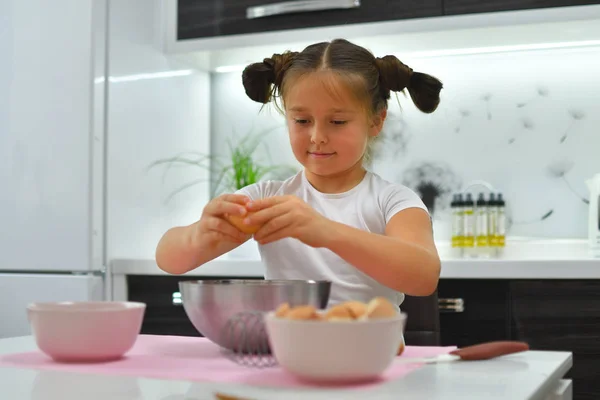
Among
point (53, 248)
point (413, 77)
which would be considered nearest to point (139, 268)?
point (53, 248)

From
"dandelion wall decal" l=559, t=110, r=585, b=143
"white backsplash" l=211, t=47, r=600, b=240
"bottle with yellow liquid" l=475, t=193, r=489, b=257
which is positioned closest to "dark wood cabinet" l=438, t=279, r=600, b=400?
"bottle with yellow liquid" l=475, t=193, r=489, b=257

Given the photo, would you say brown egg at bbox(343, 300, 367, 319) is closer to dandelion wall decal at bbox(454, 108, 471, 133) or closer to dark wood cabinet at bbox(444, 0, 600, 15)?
dark wood cabinet at bbox(444, 0, 600, 15)

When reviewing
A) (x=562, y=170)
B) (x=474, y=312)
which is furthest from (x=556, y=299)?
(x=562, y=170)

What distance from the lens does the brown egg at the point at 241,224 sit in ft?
3.13

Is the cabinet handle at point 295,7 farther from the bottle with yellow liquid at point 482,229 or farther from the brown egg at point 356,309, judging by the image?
the brown egg at point 356,309

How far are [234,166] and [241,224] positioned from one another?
162 cm

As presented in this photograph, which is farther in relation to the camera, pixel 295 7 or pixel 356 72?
pixel 295 7

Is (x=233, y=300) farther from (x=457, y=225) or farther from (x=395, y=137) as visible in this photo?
(x=395, y=137)

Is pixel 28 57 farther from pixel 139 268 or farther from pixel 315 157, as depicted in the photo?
pixel 315 157

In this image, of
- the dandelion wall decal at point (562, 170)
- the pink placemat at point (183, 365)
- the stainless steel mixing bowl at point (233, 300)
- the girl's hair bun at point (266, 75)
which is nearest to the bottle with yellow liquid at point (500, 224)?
the dandelion wall decal at point (562, 170)

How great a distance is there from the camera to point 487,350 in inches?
34.6

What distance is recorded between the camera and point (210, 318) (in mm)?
847

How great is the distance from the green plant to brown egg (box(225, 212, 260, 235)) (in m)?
1.57

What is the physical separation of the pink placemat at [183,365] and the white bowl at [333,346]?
0.11 ft
